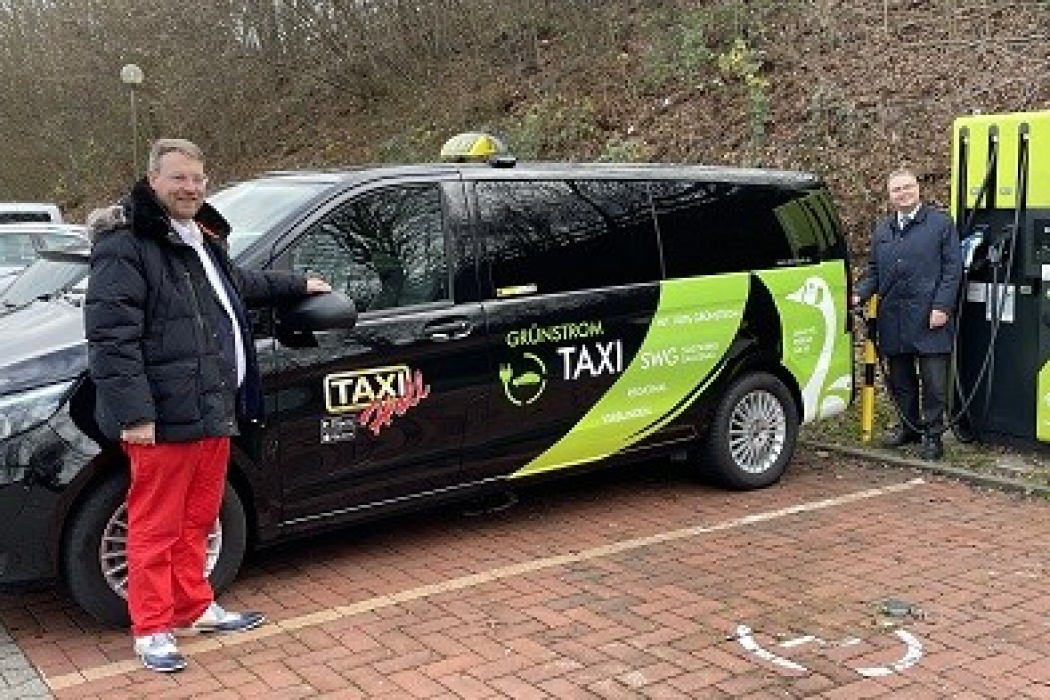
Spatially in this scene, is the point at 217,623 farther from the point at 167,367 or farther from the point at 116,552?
the point at 167,367

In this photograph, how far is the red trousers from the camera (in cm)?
441

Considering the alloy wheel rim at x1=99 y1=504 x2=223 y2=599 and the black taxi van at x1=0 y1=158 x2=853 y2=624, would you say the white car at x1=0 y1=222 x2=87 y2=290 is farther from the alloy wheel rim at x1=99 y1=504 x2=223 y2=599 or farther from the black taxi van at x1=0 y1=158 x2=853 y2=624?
the alloy wheel rim at x1=99 y1=504 x2=223 y2=599

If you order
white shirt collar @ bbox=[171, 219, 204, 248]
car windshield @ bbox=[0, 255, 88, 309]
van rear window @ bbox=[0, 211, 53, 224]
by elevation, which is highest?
van rear window @ bbox=[0, 211, 53, 224]

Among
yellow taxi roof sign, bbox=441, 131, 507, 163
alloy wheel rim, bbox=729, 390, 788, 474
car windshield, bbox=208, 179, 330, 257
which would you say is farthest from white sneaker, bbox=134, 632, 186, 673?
alloy wheel rim, bbox=729, 390, 788, 474

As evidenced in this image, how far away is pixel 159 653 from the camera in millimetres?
4480

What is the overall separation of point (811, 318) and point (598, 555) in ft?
7.37

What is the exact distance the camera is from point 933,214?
24.1ft

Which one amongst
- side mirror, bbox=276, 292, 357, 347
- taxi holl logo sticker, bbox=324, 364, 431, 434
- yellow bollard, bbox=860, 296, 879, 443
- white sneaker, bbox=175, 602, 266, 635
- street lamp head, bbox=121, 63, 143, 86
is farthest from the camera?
street lamp head, bbox=121, 63, 143, 86

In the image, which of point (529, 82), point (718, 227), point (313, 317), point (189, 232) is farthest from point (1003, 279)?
point (529, 82)

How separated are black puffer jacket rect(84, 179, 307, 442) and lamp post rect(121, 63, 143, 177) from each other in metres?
18.5

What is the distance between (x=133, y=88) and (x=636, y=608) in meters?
21.2

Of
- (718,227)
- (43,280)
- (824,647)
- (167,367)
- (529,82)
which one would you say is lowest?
(824,647)

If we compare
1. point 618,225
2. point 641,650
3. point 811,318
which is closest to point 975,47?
point 811,318

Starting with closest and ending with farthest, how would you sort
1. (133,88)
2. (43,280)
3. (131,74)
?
(43,280)
(131,74)
(133,88)
